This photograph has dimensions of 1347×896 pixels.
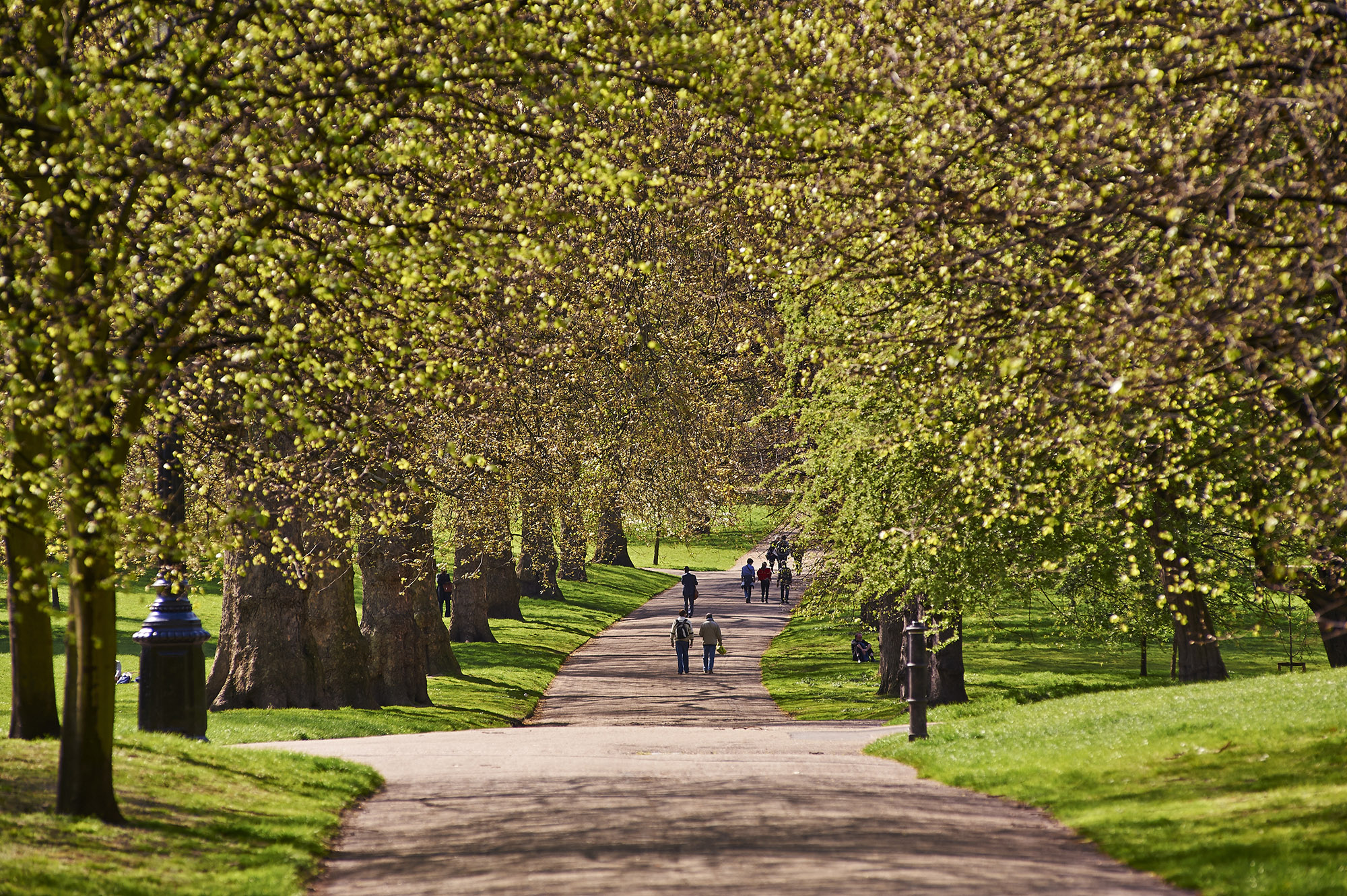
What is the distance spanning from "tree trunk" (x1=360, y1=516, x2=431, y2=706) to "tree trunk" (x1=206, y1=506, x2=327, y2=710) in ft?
8.23

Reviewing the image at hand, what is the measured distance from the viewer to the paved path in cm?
814

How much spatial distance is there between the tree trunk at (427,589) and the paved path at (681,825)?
15.5 ft

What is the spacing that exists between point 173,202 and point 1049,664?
30.1 m

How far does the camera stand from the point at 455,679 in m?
28.3

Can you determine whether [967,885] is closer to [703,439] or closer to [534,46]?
[534,46]

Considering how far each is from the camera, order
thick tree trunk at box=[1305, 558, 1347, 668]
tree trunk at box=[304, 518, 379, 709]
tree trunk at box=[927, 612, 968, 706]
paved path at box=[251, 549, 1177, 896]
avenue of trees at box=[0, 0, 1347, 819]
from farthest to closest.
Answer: tree trunk at box=[927, 612, 968, 706] < tree trunk at box=[304, 518, 379, 709] < thick tree trunk at box=[1305, 558, 1347, 668] < avenue of trees at box=[0, 0, 1347, 819] < paved path at box=[251, 549, 1177, 896]

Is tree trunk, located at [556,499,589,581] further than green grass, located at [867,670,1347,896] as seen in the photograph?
Yes

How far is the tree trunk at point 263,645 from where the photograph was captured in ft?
68.2

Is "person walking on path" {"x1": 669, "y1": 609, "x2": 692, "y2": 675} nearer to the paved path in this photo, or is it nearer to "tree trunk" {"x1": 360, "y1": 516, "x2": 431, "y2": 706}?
"tree trunk" {"x1": 360, "y1": 516, "x2": 431, "y2": 706}

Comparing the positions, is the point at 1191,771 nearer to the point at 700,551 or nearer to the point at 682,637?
the point at 682,637

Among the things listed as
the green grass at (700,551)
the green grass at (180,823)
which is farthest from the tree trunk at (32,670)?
the green grass at (700,551)

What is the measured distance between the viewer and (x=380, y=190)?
956 centimetres

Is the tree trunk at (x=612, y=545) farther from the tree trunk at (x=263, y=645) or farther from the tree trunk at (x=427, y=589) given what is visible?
the tree trunk at (x=263, y=645)

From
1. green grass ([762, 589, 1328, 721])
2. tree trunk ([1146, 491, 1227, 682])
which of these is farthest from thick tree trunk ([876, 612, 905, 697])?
tree trunk ([1146, 491, 1227, 682])
